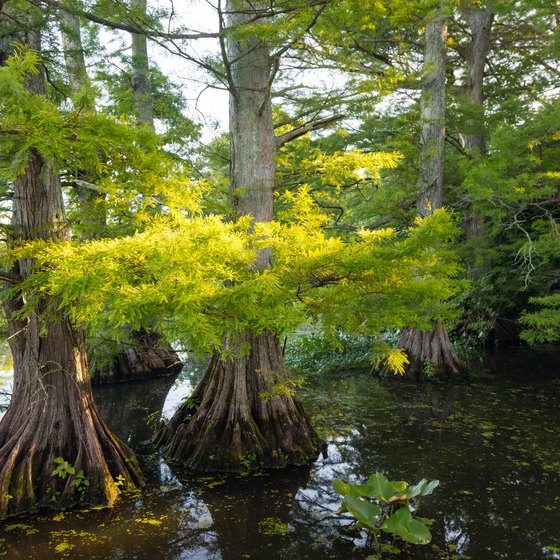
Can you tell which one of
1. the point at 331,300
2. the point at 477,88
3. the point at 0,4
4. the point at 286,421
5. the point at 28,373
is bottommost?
the point at 286,421

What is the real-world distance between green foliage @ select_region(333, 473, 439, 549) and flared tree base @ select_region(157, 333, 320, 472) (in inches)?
61.6

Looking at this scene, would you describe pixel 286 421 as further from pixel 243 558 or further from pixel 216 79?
pixel 216 79

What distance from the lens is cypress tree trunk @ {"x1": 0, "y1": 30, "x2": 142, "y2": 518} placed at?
4859 mm

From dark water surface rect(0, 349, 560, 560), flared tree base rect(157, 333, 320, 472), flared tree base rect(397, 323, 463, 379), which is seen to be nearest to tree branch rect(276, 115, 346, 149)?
flared tree base rect(157, 333, 320, 472)

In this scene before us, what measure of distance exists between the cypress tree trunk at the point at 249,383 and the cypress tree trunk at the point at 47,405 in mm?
1001

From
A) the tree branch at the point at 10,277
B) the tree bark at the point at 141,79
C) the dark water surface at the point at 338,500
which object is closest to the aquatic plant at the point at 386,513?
the dark water surface at the point at 338,500

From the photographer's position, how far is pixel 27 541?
419 centimetres

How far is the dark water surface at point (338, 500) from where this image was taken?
4.07m

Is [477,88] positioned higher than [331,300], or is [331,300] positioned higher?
[477,88]

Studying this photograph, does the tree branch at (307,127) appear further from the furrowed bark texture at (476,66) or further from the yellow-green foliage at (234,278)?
the furrowed bark texture at (476,66)

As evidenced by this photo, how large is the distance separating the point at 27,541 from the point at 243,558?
5.89ft

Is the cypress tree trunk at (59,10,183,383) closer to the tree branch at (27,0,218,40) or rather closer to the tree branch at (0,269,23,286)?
the tree branch at (27,0,218,40)

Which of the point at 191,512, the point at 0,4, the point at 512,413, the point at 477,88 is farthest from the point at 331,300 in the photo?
the point at 477,88

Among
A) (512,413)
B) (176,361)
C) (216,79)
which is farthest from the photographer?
(176,361)
